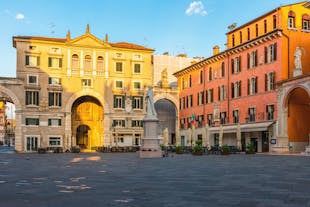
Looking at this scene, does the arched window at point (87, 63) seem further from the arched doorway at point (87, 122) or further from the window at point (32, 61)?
the window at point (32, 61)

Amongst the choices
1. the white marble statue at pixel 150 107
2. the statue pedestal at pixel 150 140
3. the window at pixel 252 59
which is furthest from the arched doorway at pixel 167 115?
the statue pedestal at pixel 150 140

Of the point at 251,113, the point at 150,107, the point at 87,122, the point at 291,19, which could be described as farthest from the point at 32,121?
the point at 291,19

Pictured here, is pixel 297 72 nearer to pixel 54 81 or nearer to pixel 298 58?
pixel 298 58

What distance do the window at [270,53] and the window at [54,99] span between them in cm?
2860

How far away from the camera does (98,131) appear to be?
62.2m

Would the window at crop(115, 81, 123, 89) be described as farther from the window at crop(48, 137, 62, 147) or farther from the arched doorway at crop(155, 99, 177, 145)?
the window at crop(48, 137, 62, 147)

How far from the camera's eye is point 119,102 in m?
59.1

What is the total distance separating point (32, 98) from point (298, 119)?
34070mm

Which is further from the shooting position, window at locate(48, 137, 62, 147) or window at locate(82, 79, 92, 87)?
window at locate(82, 79, 92, 87)

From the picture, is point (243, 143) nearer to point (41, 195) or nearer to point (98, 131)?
point (98, 131)

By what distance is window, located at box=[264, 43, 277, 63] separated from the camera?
42094mm

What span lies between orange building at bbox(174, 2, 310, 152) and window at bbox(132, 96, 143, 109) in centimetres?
877

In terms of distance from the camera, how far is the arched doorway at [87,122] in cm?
6094

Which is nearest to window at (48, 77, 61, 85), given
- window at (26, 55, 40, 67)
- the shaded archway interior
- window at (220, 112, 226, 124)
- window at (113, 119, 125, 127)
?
window at (26, 55, 40, 67)
